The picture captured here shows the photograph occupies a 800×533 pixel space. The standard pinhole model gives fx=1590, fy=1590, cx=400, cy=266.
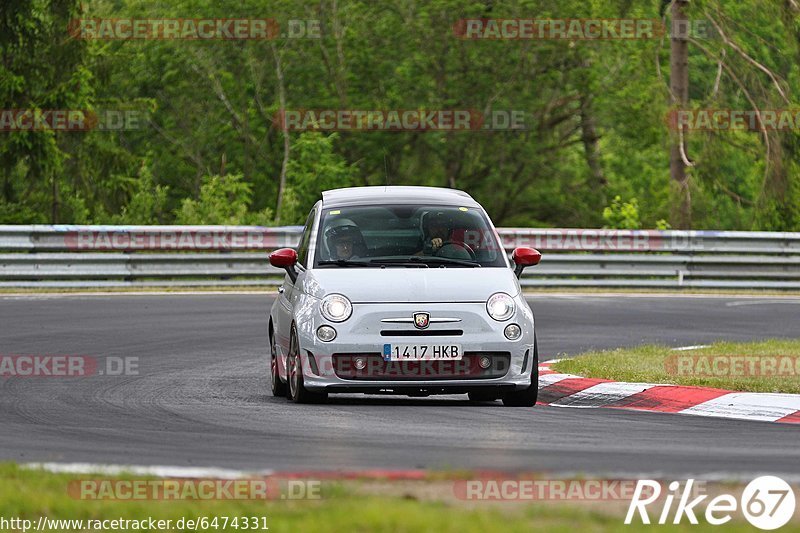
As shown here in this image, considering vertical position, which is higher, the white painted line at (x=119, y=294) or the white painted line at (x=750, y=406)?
the white painted line at (x=750, y=406)

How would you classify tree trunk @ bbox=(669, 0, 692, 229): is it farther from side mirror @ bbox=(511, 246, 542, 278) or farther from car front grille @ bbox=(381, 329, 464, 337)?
car front grille @ bbox=(381, 329, 464, 337)

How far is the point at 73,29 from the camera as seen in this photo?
35969 mm

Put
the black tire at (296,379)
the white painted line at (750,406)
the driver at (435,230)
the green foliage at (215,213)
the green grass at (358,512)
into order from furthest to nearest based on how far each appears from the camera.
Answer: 1. the green foliage at (215,213)
2. the driver at (435,230)
3. the black tire at (296,379)
4. the white painted line at (750,406)
5. the green grass at (358,512)

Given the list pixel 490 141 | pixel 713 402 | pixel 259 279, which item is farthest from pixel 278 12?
pixel 713 402

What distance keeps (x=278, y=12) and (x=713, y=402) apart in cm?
3163

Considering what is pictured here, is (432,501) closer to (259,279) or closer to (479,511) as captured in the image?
(479,511)

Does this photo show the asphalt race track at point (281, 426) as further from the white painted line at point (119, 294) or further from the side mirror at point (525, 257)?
the white painted line at point (119, 294)

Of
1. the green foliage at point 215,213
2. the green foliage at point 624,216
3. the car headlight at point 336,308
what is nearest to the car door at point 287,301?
the car headlight at point 336,308

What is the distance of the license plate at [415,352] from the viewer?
1138 centimetres

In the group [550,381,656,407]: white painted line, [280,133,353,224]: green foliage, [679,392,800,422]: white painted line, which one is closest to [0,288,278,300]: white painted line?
[550,381,656,407]: white painted line

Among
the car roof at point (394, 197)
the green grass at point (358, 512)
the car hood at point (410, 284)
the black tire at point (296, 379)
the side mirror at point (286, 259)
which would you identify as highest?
the car roof at point (394, 197)

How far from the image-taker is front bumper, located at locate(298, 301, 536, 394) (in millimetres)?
11398

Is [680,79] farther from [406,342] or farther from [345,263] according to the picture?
[406,342]

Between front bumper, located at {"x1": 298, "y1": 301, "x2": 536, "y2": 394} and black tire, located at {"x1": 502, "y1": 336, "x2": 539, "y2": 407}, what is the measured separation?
254 mm
